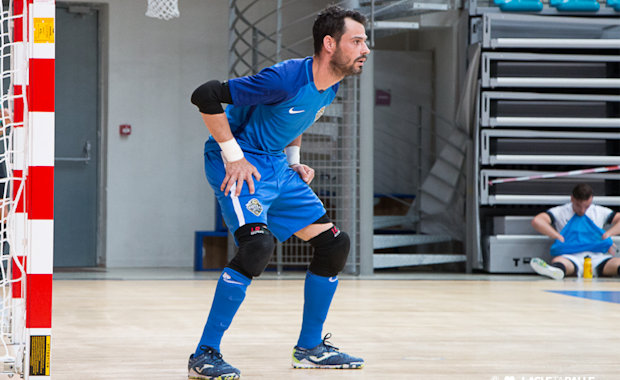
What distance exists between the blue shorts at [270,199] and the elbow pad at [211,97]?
21cm

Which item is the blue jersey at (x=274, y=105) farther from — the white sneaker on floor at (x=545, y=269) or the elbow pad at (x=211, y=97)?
the white sneaker on floor at (x=545, y=269)

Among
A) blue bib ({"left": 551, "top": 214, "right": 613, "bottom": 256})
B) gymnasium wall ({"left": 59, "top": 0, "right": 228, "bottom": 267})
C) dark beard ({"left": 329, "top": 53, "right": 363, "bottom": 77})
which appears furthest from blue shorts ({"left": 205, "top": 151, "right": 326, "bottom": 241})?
gymnasium wall ({"left": 59, "top": 0, "right": 228, "bottom": 267})

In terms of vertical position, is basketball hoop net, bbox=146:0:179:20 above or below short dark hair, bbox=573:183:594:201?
above

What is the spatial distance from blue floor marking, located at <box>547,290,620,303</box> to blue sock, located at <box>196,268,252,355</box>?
12.4 ft

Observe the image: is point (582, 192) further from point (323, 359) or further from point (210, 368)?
point (210, 368)

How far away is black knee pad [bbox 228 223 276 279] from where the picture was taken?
109 inches

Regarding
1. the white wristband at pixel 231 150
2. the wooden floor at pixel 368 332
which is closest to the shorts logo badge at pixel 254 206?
the white wristband at pixel 231 150

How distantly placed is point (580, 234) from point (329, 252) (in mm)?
6031

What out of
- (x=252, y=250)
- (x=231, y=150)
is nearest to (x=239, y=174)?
(x=231, y=150)

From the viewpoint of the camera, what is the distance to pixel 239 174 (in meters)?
2.84

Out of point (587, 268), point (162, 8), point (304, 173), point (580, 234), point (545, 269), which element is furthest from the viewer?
point (580, 234)

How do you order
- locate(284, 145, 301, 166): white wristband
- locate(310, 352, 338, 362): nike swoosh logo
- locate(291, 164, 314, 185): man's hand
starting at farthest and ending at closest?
locate(284, 145, 301, 166): white wristband < locate(291, 164, 314, 185): man's hand < locate(310, 352, 338, 362): nike swoosh logo

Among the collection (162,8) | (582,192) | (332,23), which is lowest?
(582,192)

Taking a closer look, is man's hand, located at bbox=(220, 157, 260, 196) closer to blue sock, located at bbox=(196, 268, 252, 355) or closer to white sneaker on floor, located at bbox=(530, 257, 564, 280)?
blue sock, located at bbox=(196, 268, 252, 355)
